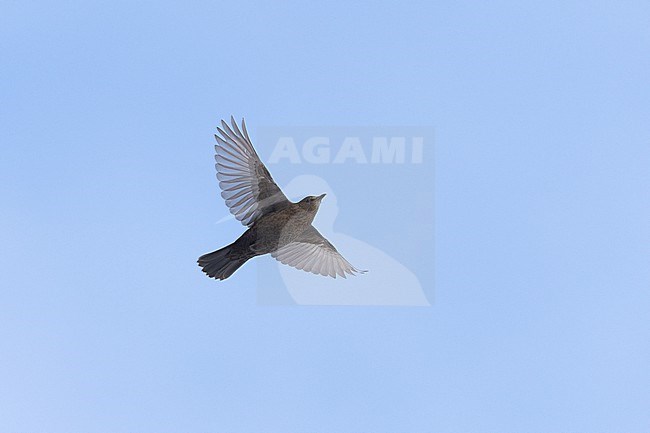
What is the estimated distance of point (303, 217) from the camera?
492 inches

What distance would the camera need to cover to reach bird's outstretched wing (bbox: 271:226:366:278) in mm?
13227

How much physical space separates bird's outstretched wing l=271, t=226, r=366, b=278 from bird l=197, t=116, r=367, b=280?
Result: 0.52m

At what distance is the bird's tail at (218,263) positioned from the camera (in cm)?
1247

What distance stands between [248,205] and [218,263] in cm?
81

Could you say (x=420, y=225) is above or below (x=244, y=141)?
below

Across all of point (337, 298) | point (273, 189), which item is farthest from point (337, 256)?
point (273, 189)

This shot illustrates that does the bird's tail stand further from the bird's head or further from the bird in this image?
the bird's head

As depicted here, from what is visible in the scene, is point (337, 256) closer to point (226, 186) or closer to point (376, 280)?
point (376, 280)

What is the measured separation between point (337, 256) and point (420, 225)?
1.30m

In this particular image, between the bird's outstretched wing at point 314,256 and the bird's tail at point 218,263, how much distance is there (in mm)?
771

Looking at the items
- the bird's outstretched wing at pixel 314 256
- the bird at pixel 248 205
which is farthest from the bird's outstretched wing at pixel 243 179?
the bird's outstretched wing at pixel 314 256

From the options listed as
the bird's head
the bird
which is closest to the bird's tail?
the bird

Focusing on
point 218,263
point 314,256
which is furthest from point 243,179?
point 314,256

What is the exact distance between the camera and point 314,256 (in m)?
13.5
